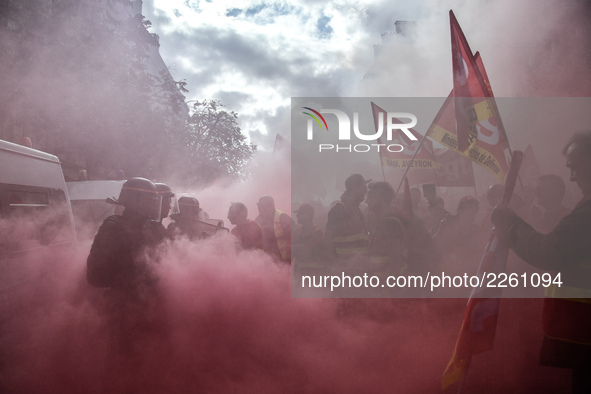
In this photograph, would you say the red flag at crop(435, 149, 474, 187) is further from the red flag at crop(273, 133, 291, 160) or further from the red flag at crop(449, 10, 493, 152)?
the red flag at crop(273, 133, 291, 160)

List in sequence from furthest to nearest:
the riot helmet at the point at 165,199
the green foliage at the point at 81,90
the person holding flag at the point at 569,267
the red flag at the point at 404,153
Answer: the green foliage at the point at 81,90
the red flag at the point at 404,153
the riot helmet at the point at 165,199
the person holding flag at the point at 569,267

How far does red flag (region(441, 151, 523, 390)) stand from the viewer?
2305 mm

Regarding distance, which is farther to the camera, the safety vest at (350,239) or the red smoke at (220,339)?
the safety vest at (350,239)

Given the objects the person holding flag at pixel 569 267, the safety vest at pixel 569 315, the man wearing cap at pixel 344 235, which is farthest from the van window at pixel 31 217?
the safety vest at pixel 569 315

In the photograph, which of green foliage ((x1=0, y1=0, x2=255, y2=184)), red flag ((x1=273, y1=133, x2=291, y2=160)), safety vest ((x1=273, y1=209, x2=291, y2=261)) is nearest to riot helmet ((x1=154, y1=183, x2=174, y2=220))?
safety vest ((x1=273, y1=209, x2=291, y2=261))

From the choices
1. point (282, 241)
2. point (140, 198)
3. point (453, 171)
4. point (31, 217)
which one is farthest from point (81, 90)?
point (453, 171)

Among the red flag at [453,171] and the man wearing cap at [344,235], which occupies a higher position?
the red flag at [453,171]

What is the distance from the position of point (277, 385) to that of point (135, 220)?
1600 millimetres

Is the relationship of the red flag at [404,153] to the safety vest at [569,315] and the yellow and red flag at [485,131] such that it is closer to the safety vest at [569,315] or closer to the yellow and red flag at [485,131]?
the yellow and red flag at [485,131]

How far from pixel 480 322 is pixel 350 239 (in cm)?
160

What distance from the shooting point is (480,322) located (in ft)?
7.68

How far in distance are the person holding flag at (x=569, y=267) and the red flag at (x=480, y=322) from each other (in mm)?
143

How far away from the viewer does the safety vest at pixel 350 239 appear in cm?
377

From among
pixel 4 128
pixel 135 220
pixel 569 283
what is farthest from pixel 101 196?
pixel 569 283
